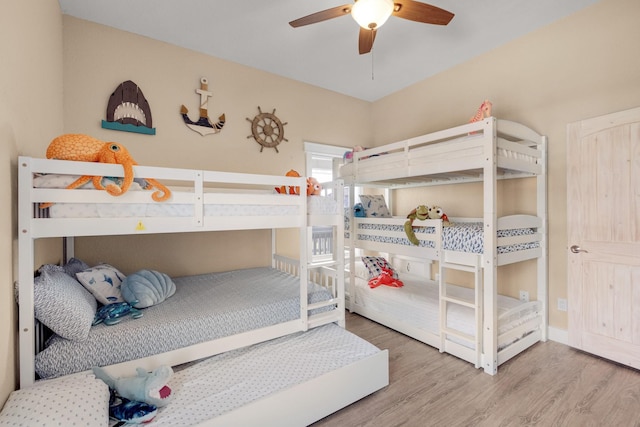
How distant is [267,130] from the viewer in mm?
3465

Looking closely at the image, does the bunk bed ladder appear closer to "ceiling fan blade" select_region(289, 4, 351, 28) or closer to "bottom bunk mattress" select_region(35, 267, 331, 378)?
"bottom bunk mattress" select_region(35, 267, 331, 378)

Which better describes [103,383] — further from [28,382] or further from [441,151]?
[441,151]

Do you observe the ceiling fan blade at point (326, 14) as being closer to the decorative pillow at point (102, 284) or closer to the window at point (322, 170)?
the window at point (322, 170)

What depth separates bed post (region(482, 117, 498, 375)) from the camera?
2.11 meters

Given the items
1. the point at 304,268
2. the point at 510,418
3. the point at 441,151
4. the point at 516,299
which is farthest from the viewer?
the point at 516,299

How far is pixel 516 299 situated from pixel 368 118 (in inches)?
118

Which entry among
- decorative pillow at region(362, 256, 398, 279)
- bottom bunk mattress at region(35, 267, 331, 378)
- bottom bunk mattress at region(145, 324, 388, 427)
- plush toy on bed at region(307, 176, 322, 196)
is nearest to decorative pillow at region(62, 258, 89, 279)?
bottom bunk mattress at region(35, 267, 331, 378)

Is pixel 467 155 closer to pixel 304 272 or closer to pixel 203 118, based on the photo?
pixel 304 272

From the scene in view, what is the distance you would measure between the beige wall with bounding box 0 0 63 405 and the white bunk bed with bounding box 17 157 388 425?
48 millimetres

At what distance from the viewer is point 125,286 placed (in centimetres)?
203

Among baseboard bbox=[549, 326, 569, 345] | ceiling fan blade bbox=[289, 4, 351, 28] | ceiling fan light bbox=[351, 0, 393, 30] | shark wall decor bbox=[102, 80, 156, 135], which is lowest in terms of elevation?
baseboard bbox=[549, 326, 569, 345]

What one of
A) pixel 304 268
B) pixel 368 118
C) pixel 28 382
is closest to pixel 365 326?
pixel 304 268

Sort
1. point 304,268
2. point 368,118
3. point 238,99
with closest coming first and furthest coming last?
point 304,268 < point 238,99 < point 368,118

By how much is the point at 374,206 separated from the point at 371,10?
7.12 ft
